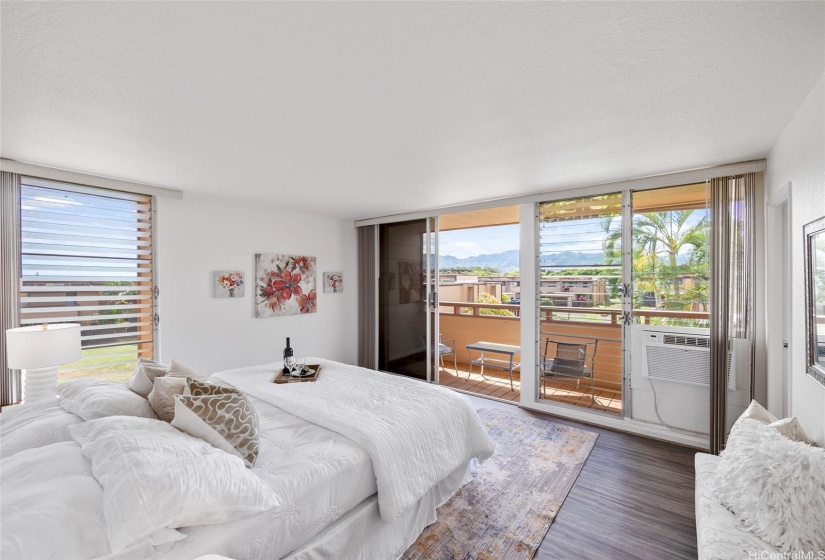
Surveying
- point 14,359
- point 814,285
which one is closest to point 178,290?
point 14,359

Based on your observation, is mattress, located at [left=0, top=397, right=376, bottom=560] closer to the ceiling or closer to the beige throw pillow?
the beige throw pillow

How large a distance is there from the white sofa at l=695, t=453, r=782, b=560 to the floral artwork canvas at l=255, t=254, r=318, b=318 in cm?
460

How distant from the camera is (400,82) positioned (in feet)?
5.74

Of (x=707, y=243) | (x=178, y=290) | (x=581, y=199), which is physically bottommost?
(x=178, y=290)

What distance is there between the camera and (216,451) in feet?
5.12

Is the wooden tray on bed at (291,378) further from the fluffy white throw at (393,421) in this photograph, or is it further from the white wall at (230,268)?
the white wall at (230,268)

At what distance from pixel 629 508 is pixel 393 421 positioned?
1.71 m

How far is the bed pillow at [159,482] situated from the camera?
115 cm

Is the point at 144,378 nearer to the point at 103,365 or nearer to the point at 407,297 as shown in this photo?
the point at 103,365

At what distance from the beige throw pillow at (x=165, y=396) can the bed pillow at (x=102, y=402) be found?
0.06 metres

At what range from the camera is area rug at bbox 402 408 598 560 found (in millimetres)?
2059

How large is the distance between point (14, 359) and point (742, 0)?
4354mm

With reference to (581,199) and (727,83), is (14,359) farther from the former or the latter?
(581,199)

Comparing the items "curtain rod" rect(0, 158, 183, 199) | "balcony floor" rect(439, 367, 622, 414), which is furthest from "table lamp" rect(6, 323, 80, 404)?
"balcony floor" rect(439, 367, 622, 414)
